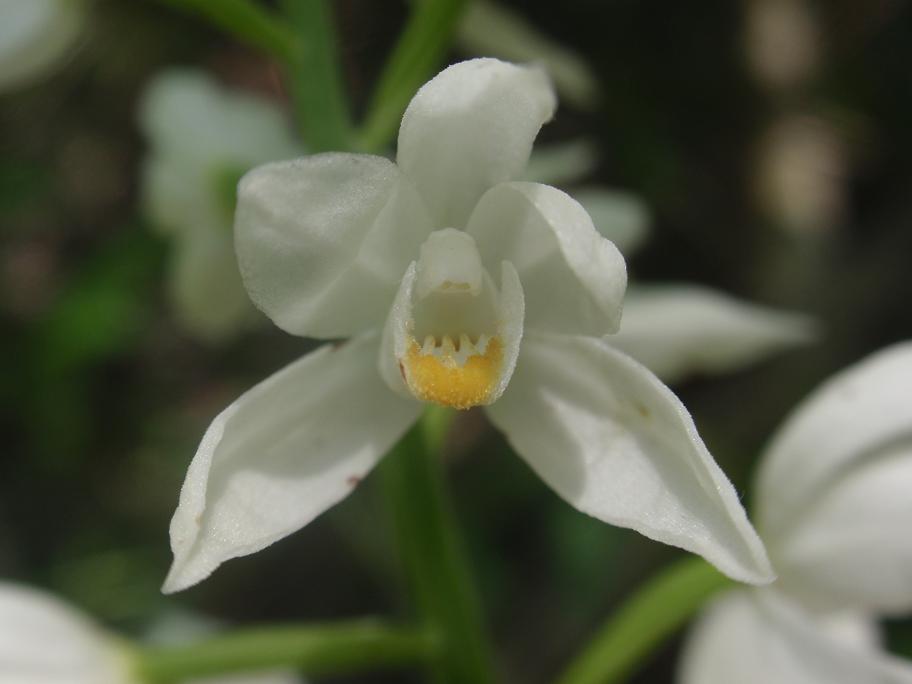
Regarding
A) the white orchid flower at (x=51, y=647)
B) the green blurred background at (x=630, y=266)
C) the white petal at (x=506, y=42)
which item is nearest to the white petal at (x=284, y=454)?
the white orchid flower at (x=51, y=647)

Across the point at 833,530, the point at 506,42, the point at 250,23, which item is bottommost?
the point at 833,530

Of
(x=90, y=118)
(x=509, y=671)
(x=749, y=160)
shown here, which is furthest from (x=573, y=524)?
(x=90, y=118)

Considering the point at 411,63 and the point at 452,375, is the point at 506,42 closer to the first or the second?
the point at 411,63

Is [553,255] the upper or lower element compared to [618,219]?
upper

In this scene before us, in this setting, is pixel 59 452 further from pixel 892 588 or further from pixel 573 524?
pixel 892 588

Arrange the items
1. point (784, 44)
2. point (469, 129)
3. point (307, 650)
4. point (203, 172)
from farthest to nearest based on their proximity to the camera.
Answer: point (784, 44)
point (203, 172)
point (307, 650)
point (469, 129)

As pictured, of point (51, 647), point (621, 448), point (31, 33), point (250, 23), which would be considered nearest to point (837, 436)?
point (621, 448)

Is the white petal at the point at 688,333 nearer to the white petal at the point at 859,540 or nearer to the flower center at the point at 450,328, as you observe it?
the white petal at the point at 859,540
